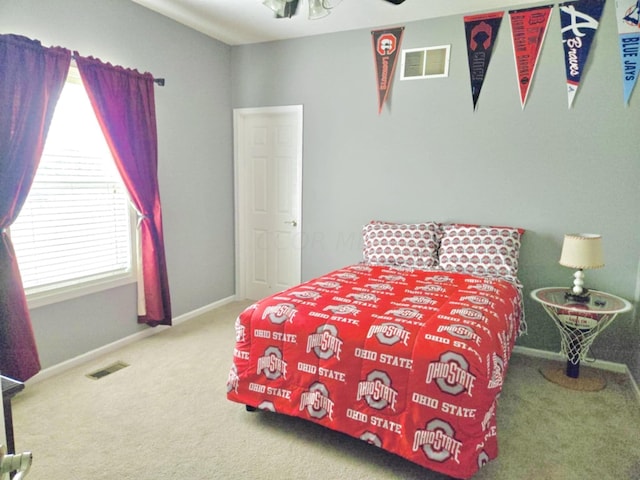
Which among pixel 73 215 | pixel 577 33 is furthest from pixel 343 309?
pixel 577 33

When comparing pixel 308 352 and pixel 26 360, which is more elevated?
pixel 308 352

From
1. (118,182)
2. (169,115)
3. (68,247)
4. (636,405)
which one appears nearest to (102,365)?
(68,247)

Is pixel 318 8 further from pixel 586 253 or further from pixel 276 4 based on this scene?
pixel 586 253

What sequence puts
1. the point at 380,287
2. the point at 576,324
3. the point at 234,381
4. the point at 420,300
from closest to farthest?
1. the point at 234,381
2. the point at 420,300
3. the point at 380,287
4. the point at 576,324

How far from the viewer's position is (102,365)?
117 inches

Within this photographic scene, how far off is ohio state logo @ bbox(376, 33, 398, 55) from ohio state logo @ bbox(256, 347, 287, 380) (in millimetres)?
2701

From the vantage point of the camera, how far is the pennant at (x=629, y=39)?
279 centimetres

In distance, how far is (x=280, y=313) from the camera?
2.22m

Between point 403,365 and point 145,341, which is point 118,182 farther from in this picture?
point 403,365

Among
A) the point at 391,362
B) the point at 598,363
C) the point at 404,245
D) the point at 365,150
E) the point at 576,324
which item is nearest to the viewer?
the point at 391,362

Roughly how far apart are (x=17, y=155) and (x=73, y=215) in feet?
1.84

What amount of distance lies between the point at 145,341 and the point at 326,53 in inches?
116

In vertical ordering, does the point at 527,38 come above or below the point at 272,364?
→ above

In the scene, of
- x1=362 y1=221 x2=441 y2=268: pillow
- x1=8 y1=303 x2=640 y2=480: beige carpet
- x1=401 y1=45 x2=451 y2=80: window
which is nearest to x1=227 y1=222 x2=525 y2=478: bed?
x1=8 y1=303 x2=640 y2=480: beige carpet
